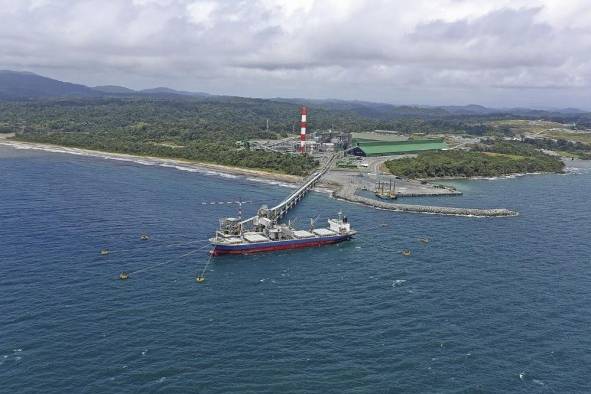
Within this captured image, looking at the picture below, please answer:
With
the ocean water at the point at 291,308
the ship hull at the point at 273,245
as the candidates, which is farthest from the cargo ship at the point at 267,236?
the ocean water at the point at 291,308

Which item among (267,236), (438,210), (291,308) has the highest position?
(438,210)

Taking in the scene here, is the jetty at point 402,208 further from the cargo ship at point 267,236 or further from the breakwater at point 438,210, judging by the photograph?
the cargo ship at point 267,236

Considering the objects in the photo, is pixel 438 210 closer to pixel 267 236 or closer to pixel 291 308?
pixel 267 236

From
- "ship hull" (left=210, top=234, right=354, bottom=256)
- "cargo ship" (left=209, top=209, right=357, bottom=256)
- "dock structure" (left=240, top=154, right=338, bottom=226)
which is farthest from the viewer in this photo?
"dock structure" (left=240, top=154, right=338, bottom=226)

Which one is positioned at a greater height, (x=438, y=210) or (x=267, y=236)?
(x=438, y=210)

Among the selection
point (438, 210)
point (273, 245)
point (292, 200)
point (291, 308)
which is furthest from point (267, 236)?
point (438, 210)

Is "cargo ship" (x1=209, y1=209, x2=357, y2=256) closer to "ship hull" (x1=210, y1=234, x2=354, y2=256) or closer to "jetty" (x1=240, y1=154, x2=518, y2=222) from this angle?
"ship hull" (x1=210, y1=234, x2=354, y2=256)

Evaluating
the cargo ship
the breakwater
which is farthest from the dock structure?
the breakwater

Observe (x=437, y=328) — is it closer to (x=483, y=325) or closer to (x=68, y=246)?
(x=483, y=325)
